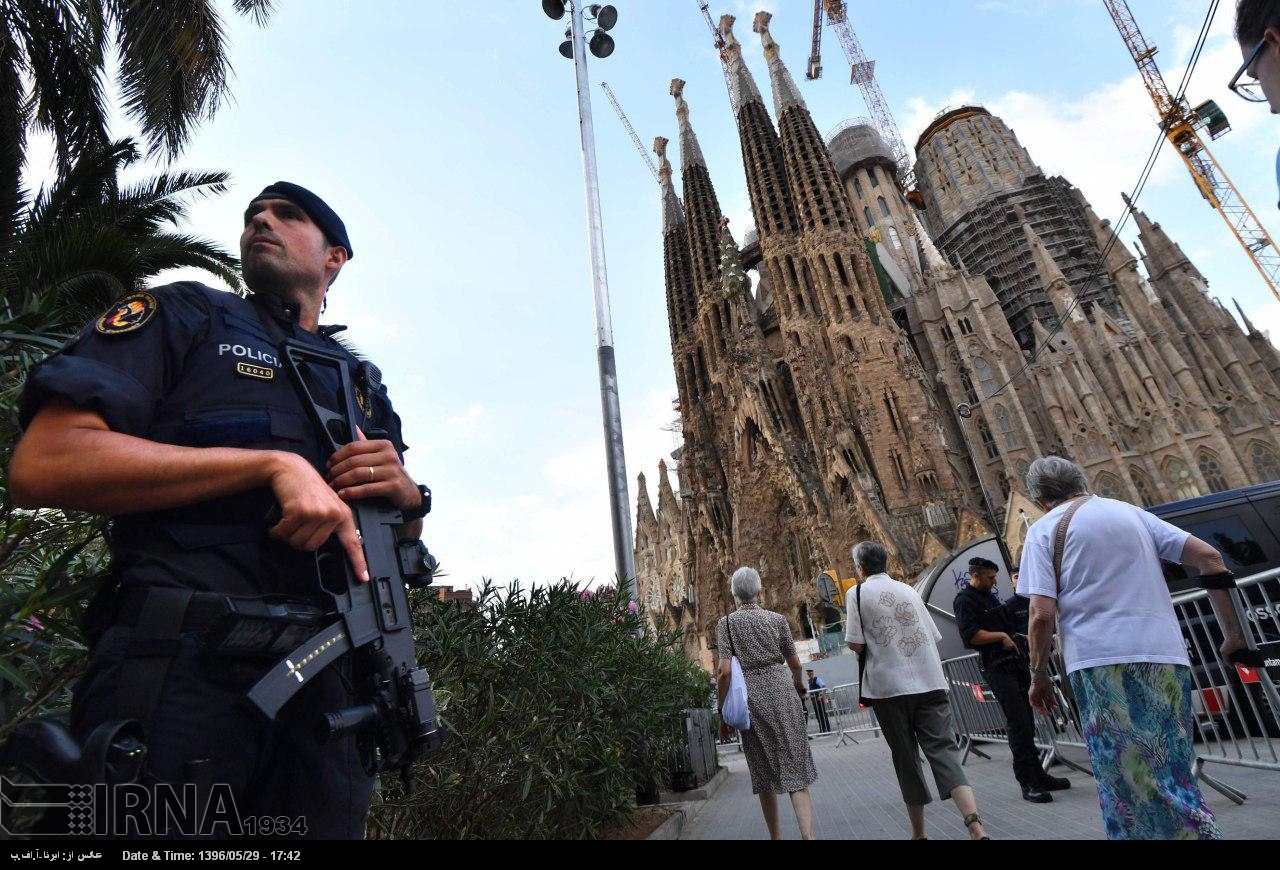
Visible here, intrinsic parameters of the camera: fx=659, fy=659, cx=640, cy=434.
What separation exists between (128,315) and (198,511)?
1.48ft

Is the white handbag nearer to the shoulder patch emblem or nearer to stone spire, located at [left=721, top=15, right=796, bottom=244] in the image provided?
the shoulder patch emblem

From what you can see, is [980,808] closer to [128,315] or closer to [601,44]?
[128,315]

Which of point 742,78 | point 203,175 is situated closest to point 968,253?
point 742,78

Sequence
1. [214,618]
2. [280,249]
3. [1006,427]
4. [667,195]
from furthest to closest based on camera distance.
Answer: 1. [667,195]
2. [1006,427]
3. [280,249]
4. [214,618]

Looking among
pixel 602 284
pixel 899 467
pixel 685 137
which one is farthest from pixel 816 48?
pixel 602 284

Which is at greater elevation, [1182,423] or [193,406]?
[1182,423]

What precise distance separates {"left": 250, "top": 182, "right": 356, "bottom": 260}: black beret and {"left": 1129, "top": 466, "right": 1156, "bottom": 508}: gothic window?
32.7 metres

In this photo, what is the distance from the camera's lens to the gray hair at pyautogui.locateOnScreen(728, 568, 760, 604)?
4.96 metres

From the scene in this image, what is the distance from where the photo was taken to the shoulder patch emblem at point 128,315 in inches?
51.4

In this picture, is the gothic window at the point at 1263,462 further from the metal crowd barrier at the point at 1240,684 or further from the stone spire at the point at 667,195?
the stone spire at the point at 667,195

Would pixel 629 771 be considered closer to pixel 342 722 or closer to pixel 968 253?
pixel 342 722

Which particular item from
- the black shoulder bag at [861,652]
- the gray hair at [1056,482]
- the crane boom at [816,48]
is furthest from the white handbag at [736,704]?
the crane boom at [816,48]

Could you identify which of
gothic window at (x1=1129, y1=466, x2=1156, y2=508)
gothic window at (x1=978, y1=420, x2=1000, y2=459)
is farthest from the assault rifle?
gothic window at (x1=978, y1=420, x2=1000, y2=459)

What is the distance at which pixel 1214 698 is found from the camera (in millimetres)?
5711
